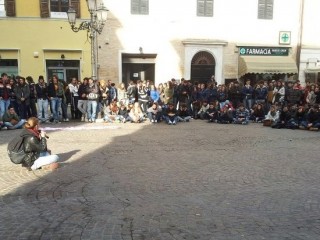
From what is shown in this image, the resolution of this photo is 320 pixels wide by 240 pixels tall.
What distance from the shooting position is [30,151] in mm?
7336

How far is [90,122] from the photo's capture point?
14578 mm

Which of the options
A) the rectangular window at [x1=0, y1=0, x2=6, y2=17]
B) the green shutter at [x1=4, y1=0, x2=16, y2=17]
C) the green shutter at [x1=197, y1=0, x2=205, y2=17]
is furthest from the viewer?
the green shutter at [x1=197, y1=0, x2=205, y2=17]

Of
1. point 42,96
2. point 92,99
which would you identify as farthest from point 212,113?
point 42,96

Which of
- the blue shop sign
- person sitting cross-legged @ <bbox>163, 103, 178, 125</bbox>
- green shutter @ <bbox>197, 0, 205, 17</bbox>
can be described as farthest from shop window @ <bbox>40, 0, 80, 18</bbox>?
the blue shop sign

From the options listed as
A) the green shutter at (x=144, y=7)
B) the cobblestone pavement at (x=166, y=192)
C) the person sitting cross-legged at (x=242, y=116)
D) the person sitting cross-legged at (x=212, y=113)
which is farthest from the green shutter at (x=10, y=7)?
the person sitting cross-legged at (x=242, y=116)

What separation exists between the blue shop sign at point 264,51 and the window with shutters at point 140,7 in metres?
6.31

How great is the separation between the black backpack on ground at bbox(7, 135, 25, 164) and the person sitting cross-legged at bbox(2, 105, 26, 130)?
5.70 meters

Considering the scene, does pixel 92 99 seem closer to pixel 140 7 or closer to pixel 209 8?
pixel 140 7

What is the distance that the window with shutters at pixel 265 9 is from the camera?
2161 cm

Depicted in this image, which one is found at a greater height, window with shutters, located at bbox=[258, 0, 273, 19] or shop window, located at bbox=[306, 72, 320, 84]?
window with shutters, located at bbox=[258, 0, 273, 19]

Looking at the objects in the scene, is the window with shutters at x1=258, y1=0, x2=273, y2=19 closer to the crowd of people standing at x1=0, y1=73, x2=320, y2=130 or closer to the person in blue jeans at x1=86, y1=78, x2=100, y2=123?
the crowd of people standing at x1=0, y1=73, x2=320, y2=130

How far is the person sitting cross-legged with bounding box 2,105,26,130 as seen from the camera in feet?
41.1

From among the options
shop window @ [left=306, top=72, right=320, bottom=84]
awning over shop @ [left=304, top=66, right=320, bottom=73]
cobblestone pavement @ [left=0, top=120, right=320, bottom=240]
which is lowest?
cobblestone pavement @ [left=0, top=120, right=320, bottom=240]

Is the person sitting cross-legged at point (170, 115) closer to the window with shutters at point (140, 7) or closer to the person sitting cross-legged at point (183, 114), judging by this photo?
the person sitting cross-legged at point (183, 114)
